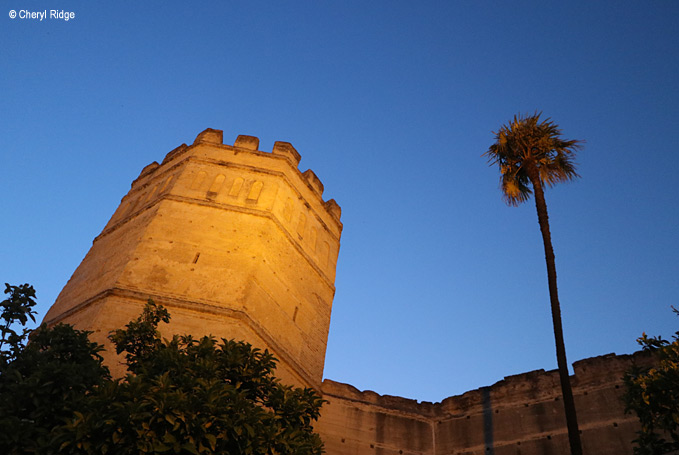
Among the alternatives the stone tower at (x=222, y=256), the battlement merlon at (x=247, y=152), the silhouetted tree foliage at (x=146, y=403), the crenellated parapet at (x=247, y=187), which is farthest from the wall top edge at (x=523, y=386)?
the silhouetted tree foliage at (x=146, y=403)

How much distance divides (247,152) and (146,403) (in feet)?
41.0

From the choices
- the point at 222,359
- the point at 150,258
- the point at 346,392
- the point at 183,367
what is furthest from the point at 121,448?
the point at 346,392

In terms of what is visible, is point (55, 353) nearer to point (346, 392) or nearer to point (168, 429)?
point (168, 429)

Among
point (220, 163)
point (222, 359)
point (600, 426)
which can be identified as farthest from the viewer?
point (220, 163)

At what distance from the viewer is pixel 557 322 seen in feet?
Result: 36.8

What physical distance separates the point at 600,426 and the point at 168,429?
10265mm

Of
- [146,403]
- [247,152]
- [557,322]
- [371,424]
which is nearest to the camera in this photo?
[146,403]

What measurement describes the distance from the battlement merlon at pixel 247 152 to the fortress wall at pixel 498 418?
22.8ft

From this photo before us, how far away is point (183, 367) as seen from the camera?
7938 mm

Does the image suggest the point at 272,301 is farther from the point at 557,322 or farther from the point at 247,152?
the point at 557,322

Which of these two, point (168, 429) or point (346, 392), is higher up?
point (346, 392)

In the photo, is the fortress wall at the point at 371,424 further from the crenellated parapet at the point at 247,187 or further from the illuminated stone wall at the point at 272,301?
the crenellated parapet at the point at 247,187

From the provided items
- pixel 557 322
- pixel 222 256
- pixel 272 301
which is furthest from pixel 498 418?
pixel 222 256

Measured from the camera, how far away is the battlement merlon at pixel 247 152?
1841 cm
